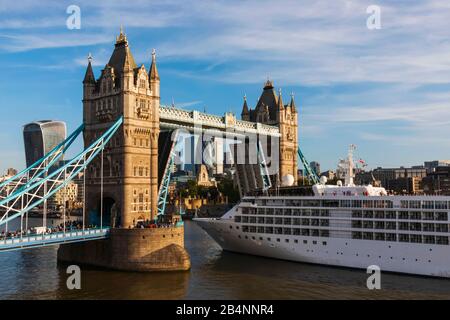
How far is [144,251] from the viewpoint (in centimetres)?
5228

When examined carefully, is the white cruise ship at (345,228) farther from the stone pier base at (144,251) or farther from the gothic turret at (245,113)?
the gothic turret at (245,113)

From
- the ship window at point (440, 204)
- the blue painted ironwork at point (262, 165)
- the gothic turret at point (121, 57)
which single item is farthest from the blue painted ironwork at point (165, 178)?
the ship window at point (440, 204)

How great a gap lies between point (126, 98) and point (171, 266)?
22014 millimetres

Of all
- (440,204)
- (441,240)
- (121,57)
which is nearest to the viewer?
(441,240)

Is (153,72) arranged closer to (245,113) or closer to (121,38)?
(121,38)

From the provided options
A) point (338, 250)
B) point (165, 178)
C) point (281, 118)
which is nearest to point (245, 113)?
point (281, 118)

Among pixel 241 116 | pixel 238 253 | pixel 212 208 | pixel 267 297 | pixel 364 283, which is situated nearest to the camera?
pixel 267 297

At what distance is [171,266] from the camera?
52.1m

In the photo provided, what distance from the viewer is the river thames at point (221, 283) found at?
42.5 metres

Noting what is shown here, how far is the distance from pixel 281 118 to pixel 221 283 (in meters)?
52.2

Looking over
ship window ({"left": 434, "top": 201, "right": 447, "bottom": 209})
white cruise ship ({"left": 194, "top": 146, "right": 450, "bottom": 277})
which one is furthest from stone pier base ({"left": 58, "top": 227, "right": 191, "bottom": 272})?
ship window ({"left": 434, "top": 201, "right": 447, "bottom": 209})
